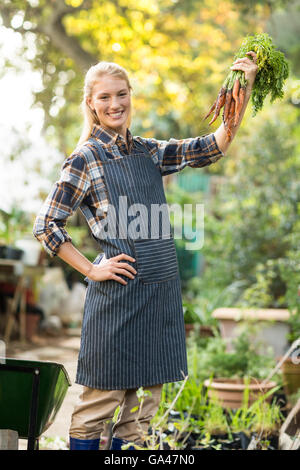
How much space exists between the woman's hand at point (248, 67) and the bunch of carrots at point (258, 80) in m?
0.02

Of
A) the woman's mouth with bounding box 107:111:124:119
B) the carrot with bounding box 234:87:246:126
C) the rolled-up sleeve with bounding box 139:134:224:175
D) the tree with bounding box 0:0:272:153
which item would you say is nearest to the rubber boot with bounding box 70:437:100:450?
the rolled-up sleeve with bounding box 139:134:224:175

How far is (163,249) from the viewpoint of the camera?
2.31 meters

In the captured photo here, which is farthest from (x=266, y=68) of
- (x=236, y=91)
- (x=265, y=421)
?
(x=265, y=421)

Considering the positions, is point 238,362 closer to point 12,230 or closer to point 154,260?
point 154,260

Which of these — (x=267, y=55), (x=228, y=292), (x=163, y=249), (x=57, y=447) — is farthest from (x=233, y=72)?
(x=228, y=292)

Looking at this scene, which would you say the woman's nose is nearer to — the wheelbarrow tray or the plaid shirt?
the plaid shirt

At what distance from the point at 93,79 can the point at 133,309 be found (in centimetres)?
86

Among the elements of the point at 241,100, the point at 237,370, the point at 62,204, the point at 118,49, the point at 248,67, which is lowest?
the point at 237,370

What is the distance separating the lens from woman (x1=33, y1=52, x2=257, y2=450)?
220 cm

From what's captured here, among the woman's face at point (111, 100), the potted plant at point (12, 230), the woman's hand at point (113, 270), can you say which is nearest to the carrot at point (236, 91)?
the woman's face at point (111, 100)

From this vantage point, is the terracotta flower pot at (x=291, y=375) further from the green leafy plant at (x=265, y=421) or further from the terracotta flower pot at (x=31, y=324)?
the terracotta flower pot at (x=31, y=324)

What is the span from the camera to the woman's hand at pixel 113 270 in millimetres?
2178

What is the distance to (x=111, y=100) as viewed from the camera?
2312mm

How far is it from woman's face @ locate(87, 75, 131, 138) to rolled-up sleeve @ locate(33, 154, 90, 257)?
0.66ft
